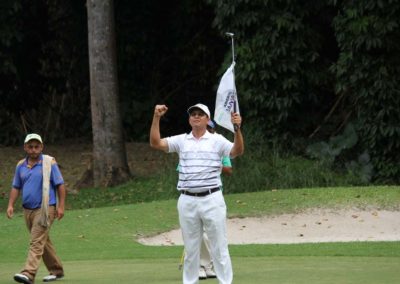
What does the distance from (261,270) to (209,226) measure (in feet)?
8.93

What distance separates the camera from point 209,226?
11.1m

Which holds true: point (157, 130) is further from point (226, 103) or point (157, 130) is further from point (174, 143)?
point (226, 103)

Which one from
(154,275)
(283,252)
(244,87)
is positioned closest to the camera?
(154,275)

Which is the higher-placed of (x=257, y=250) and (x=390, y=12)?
(x=390, y=12)

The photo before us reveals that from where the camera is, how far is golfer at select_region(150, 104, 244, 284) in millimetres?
11094

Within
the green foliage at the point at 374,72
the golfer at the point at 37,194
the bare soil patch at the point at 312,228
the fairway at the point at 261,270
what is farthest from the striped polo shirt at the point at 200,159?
the green foliage at the point at 374,72

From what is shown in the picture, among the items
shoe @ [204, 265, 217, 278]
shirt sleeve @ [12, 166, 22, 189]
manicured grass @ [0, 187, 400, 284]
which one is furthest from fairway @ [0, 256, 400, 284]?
shirt sleeve @ [12, 166, 22, 189]

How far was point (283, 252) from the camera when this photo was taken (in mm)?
16188

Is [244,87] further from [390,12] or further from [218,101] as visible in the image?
[218,101]

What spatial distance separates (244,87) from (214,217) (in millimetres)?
16660

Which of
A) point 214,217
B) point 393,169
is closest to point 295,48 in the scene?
point 393,169

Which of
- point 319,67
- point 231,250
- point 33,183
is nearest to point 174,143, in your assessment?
point 33,183

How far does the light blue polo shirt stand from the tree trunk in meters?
14.3

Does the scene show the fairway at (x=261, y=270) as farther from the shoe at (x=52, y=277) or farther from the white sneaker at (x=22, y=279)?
the white sneaker at (x=22, y=279)
